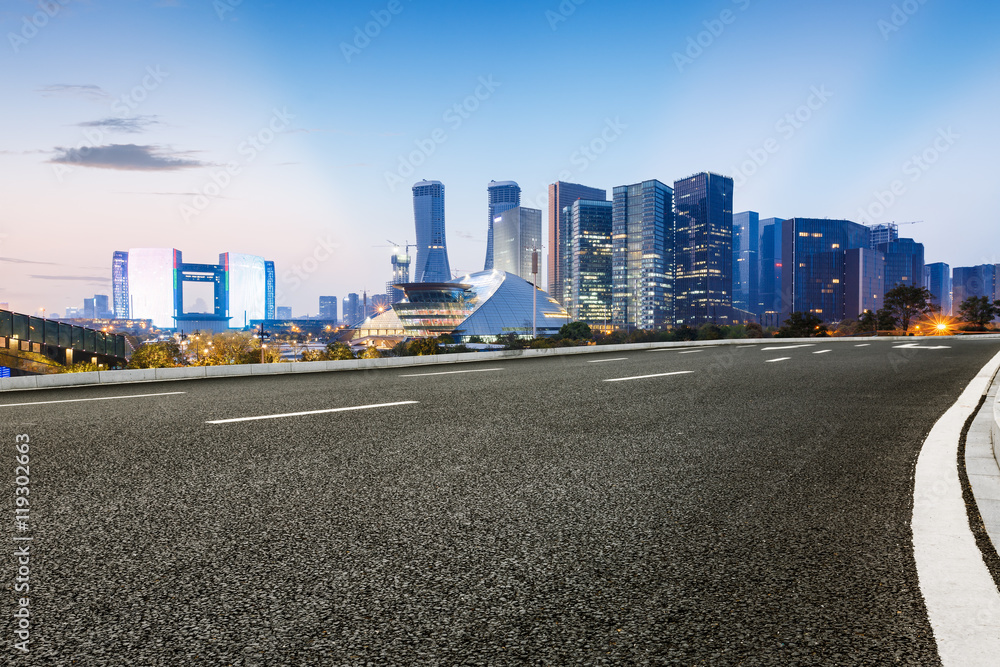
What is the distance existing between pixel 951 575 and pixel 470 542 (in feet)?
7.47

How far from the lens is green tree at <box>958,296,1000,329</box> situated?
69188 millimetres

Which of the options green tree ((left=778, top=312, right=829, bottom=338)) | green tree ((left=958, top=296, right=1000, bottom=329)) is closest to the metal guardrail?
green tree ((left=778, top=312, right=829, bottom=338))

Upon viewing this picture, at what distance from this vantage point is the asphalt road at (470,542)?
6.61 ft

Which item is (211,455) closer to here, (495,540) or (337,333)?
(495,540)

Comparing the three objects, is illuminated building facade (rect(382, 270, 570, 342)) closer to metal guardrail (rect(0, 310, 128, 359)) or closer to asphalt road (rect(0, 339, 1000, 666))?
metal guardrail (rect(0, 310, 128, 359))

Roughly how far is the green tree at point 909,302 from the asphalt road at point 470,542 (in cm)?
8120

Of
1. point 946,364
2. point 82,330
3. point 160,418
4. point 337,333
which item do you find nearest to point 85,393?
point 160,418

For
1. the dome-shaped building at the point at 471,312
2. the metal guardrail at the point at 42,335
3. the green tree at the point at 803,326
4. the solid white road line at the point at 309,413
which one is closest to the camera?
the solid white road line at the point at 309,413

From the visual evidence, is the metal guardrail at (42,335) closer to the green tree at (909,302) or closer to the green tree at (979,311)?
the green tree at (909,302)

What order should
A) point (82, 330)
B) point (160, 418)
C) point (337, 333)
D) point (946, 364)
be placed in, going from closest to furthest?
point (160, 418) → point (946, 364) → point (82, 330) → point (337, 333)

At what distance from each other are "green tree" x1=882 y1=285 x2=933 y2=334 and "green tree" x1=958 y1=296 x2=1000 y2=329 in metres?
5.03

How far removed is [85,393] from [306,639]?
10.7m

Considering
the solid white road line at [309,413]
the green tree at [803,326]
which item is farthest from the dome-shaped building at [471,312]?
the solid white road line at [309,413]

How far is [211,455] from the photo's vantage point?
499cm
